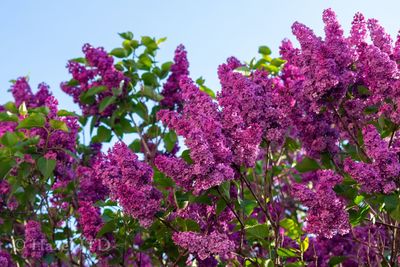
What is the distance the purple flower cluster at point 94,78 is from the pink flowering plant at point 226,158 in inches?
0.5

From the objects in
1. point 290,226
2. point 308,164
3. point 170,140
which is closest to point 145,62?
point 170,140

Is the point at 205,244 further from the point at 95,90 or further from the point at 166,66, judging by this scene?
the point at 166,66

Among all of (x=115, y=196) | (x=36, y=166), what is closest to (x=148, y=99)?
(x=36, y=166)

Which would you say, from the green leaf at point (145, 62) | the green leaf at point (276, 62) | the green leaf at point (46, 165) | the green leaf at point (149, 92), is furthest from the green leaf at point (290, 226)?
the green leaf at point (145, 62)

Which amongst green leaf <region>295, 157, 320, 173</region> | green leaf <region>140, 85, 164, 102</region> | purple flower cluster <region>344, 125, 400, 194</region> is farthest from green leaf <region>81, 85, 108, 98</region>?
purple flower cluster <region>344, 125, 400, 194</region>

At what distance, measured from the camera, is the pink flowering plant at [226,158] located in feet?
9.75

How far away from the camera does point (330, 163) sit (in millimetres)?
3928

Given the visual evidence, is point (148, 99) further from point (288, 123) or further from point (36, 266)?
point (288, 123)

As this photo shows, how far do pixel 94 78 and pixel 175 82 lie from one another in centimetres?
73

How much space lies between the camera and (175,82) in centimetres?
547

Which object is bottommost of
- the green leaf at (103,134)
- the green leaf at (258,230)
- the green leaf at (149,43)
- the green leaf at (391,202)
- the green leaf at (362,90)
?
the green leaf at (391,202)

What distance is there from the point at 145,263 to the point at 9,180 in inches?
51.3

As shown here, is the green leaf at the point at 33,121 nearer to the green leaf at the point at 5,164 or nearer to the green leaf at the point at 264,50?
the green leaf at the point at 5,164

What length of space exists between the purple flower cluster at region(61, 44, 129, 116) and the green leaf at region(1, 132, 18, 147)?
3.65 ft
